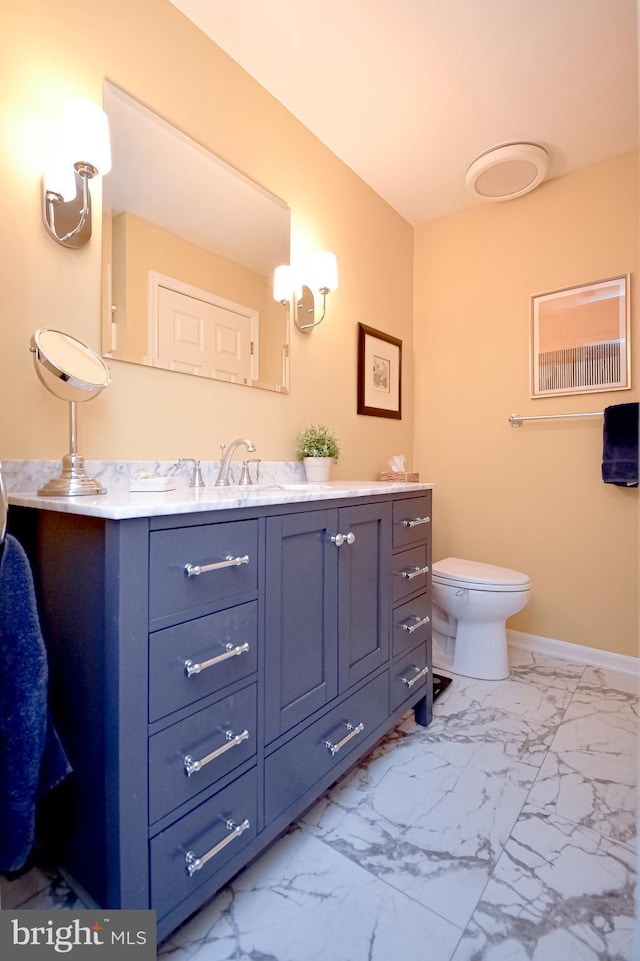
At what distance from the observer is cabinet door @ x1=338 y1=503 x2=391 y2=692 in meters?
1.26

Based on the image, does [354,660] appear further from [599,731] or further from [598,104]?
[598,104]

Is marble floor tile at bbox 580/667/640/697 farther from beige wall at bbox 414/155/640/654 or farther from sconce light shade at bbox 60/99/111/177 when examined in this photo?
sconce light shade at bbox 60/99/111/177

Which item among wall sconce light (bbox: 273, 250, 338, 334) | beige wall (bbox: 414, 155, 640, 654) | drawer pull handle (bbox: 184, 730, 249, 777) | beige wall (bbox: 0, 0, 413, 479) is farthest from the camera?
beige wall (bbox: 414, 155, 640, 654)

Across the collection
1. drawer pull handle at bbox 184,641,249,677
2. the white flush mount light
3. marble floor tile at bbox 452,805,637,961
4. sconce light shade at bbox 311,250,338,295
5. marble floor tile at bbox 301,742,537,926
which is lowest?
marble floor tile at bbox 452,805,637,961

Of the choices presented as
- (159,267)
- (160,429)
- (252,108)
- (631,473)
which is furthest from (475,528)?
(252,108)

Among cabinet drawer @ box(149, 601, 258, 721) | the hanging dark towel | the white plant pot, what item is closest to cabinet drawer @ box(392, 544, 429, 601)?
the white plant pot

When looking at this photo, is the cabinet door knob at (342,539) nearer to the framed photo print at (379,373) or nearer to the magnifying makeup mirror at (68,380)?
the magnifying makeup mirror at (68,380)

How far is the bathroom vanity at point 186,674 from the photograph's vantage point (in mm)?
778

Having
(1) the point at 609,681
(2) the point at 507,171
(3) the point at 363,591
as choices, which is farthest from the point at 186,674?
(2) the point at 507,171

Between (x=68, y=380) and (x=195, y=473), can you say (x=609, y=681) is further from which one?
(x=68, y=380)

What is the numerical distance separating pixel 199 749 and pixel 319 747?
0.42m

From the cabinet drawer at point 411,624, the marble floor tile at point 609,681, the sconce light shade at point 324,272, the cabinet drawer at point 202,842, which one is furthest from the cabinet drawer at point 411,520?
the marble floor tile at point 609,681

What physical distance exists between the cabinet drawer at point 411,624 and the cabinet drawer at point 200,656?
66 centimetres

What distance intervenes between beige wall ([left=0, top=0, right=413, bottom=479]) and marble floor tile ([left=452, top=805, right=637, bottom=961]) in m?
1.41
